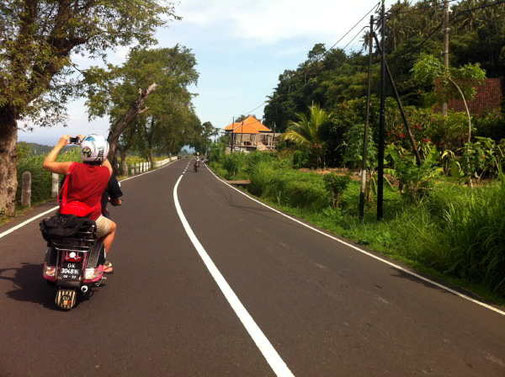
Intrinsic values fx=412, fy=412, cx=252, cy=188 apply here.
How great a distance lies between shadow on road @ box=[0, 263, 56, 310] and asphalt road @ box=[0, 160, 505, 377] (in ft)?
0.07

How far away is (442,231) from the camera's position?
8.92m

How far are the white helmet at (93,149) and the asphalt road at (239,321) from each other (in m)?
1.64

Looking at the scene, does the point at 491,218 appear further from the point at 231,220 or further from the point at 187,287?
the point at 231,220

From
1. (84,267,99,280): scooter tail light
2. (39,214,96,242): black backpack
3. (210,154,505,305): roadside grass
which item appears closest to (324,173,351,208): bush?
(210,154,505,305): roadside grass

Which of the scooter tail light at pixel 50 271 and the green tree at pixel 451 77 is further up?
the green tree at pixel 451 77

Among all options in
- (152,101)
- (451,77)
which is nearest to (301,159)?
(152,101)

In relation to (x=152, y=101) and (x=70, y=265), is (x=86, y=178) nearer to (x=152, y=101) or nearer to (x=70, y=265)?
(x=70, y=265)

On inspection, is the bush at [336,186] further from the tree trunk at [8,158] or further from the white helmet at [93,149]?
the white helmet at [93,149]

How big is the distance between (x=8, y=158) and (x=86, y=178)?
9.03m

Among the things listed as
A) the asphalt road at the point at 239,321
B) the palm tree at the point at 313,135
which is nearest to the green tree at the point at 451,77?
the asphalt road at the point at 239,321

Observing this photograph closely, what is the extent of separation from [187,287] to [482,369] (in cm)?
343

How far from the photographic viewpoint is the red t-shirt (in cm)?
450

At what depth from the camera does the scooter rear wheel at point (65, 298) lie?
14.2 feet

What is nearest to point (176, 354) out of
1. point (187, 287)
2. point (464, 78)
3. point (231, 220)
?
point (187, 287)
